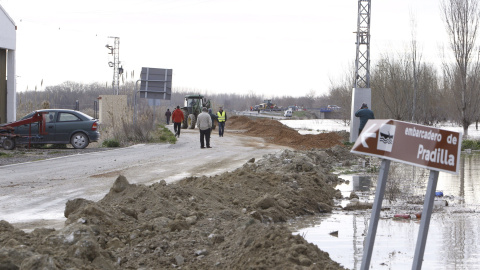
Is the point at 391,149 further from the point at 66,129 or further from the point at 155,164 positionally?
the point at 66,129

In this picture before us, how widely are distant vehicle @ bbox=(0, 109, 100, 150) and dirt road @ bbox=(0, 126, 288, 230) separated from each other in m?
1.83

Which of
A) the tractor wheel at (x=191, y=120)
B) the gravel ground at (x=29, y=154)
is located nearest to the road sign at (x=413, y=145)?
the gravel ground at (x=29, y=154)

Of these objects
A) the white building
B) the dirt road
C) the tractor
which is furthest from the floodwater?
the tractor

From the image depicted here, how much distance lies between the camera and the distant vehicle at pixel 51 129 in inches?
973

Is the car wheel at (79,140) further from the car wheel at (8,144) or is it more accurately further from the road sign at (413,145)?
the road sign at (413,145)

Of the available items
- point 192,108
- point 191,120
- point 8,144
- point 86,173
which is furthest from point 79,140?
point 192,108

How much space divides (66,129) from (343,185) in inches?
532

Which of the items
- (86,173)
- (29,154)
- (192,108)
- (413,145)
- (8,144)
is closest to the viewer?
(413,145)

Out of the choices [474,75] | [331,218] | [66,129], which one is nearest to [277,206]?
[331,218]

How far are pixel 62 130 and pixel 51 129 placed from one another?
0.41 meters

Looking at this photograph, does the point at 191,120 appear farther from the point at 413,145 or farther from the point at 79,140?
the point at 413,145

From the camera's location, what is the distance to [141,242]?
720 cm

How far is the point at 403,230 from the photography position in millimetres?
9406

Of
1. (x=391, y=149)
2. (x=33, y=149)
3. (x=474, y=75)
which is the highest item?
(x=474, y=75)
